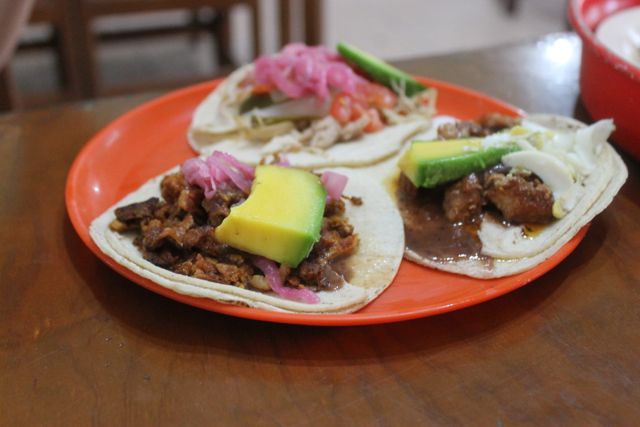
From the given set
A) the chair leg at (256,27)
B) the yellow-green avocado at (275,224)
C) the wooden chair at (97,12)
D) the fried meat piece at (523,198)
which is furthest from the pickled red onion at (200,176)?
the chair leg at (256,27)

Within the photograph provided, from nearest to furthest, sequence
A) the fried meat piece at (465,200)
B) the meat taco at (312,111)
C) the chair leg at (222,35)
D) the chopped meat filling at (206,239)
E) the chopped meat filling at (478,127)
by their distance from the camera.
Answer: the chopped meat filling at (206,239) < the fried meat piece at (465,200) < the chopped meat filling at (478,127) < the meat taco at (312,111) < the chair leg at (222,35)

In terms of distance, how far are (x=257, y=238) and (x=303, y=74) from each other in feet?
2.95

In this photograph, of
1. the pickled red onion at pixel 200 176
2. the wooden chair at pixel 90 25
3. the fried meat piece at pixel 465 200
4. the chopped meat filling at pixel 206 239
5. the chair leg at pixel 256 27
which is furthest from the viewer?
the chair leg at pixel 256 27

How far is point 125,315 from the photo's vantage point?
1.45 meters

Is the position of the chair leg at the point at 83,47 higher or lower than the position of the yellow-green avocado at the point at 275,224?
lower

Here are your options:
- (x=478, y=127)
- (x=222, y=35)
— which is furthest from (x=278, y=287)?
(x=222, y=35)

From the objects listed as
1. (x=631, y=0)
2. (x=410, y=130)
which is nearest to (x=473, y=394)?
(x=410, y=130)

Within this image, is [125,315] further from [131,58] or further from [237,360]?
[131,58]

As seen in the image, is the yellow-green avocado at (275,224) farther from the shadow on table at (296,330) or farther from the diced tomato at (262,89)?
the diced tomato at (262,89)

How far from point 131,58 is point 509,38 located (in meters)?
3.09

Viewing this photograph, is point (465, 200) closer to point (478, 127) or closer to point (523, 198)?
point (523, 198)

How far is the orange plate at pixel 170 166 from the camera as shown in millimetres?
1367

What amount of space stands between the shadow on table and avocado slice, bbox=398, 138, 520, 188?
1.20 ft

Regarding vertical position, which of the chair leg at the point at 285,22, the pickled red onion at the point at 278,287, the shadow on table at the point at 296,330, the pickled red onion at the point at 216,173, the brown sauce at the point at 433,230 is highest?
the pickled red onion at the point at 216,173
